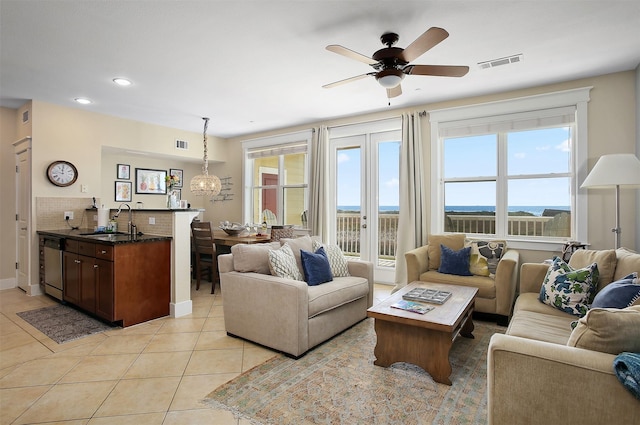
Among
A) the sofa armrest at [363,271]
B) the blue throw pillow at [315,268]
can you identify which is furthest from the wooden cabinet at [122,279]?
the sofa armrest at [363,271]

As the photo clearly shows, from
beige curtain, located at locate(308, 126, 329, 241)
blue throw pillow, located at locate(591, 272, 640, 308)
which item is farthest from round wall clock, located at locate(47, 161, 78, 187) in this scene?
blue throw pillow, located at locate(591, 272, 640, 308)

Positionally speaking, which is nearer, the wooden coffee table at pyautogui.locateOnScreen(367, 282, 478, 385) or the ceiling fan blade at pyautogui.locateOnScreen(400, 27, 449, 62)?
the ceiling fan blade at pyautogui.locateOnScreen(400, 27, 449, 62)

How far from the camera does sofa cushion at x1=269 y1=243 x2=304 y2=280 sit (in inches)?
115

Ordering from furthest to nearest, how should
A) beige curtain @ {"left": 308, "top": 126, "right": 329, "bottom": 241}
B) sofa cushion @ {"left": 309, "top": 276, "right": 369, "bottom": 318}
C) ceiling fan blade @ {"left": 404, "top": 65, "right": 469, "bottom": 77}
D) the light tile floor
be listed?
beige curtain @ {"left": 308, "top": 126, "right": 329, "bottom": 241}, sofa cushion @ {"left": 309, "top": 276, "right": 369, "bottom": 318}, ceiling fan blade @ {"left": 404, "top": 65, "right": 469, "bottom": 77}, the light tile floor

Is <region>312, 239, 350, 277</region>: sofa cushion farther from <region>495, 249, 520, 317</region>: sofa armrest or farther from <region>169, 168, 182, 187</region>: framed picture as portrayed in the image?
<region>169, 168, 182, 187</region>: framed picture

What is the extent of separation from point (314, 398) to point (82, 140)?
16.7ft

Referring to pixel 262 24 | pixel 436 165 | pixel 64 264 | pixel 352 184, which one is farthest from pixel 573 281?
pixel 64 264

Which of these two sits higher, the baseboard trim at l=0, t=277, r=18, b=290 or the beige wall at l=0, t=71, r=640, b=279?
the beige wall at l=0, t=71, r=640, b=279

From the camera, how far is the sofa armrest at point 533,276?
301cm

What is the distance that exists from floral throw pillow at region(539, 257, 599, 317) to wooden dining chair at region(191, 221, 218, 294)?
13.0 feet

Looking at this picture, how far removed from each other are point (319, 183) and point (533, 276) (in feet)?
11.3

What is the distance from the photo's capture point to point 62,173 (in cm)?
475

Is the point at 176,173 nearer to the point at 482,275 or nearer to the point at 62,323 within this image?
the point at 62,323

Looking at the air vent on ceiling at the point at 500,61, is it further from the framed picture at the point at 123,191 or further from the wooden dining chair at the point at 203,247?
the framed picture at the point at 123,191
